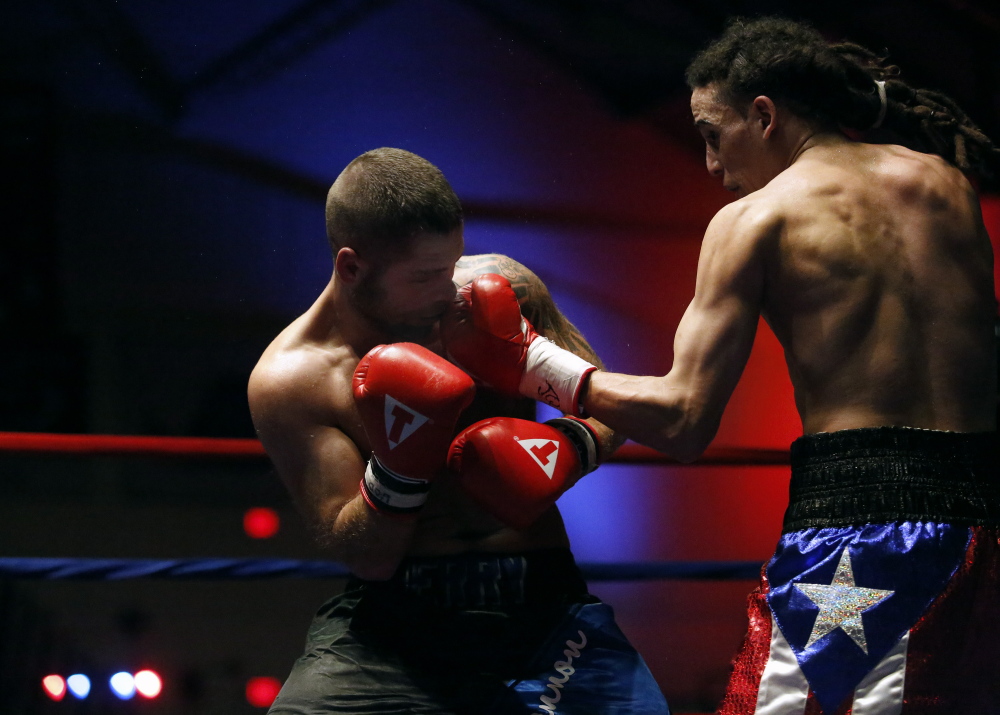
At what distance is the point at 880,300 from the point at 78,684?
9.21 feet

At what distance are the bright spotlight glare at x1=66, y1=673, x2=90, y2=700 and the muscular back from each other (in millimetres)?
2595

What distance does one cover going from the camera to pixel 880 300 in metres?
1.32

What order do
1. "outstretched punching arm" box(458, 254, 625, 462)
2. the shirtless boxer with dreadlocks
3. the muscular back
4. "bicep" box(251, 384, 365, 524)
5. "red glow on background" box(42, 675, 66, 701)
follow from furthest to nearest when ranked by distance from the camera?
"red glow on background" box(42, 675, 66, 701)
"outstretched punching arm" box(458, 254, 625, 462)
"bicep" box(251, 384, 365, 524)
the muscular back
the shirtless boxer with dreadlocks

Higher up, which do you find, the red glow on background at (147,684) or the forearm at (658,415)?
the forearm at (658,415)

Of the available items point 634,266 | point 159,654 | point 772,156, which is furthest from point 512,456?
point 159,654

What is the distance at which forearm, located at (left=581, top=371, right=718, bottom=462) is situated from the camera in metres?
1.36

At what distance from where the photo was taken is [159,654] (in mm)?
3949

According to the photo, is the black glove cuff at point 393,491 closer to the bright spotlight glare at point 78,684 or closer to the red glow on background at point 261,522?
the bright spotlight glare at point 78,684

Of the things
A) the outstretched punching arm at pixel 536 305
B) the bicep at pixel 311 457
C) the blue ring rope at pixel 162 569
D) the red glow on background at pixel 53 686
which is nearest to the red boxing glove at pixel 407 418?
the bicep at pixel 311 457

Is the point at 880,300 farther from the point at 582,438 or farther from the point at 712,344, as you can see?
the point at 582,438

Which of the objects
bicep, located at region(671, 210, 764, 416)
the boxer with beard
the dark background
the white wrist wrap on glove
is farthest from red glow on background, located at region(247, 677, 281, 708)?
bicep, located at region(671, 210, 764, 416)

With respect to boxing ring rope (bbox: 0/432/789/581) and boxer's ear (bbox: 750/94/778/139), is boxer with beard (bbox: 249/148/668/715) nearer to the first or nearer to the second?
boxing ring rope (bbox: 0/432/789/581)

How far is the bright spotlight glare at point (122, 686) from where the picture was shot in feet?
10.0

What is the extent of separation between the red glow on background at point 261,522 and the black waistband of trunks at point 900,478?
420 centimetres
